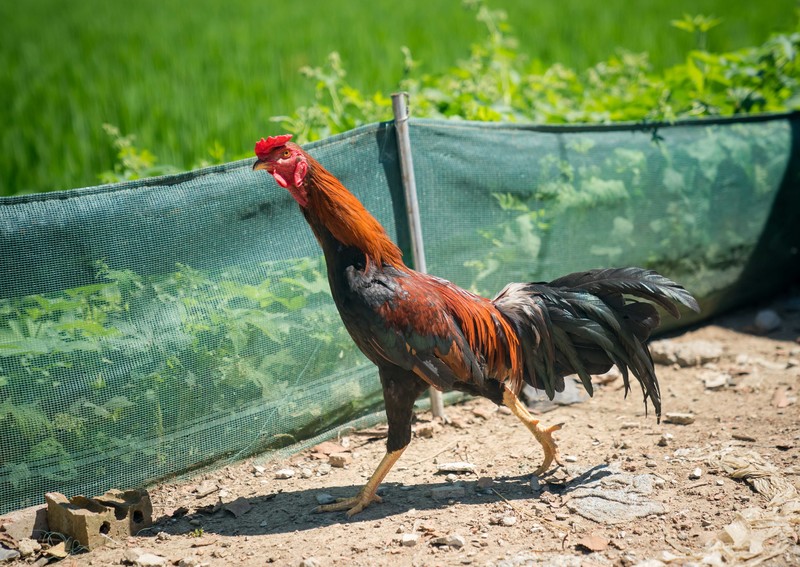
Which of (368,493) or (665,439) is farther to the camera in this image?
(665,439)

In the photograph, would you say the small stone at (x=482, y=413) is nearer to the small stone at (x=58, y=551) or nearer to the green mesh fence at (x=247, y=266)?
the green mesh fence at (x=247, y=266)

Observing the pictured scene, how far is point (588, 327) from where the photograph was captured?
155 inches

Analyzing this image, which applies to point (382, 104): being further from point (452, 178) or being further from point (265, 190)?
point (265, 190)

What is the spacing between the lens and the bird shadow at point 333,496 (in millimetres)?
3904

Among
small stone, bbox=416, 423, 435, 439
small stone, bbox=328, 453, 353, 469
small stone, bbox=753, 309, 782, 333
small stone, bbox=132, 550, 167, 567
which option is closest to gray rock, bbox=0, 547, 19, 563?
small stone, bbox=132, 550, 167, 567

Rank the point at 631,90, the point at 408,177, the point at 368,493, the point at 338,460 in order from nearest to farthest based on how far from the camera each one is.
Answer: the point at 368,493
the point at 338,460
the point at 408,177
the point at 631,90

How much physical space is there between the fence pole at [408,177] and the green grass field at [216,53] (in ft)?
13.1

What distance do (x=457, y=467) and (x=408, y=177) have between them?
1.75 m

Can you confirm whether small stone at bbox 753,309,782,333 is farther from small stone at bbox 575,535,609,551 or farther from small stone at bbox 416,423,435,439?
small stone at bbox 575,535,609,551

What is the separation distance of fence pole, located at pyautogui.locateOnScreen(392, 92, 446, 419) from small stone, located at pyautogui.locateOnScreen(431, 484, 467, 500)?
75 centimetres

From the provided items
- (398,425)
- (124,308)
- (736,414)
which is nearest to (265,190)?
(124,308)

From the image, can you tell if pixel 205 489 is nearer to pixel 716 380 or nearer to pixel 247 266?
pixel 247 266

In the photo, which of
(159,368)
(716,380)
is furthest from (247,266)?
(716,380)

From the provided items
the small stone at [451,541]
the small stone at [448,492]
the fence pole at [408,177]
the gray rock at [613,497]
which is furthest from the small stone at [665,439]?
the small stone at [451,541]
